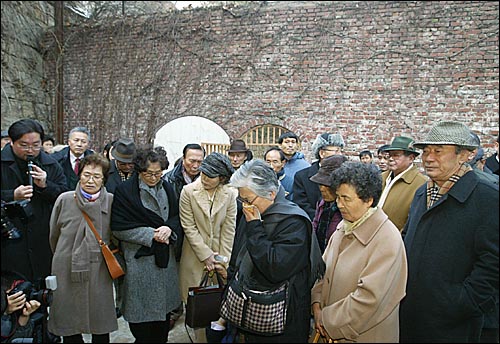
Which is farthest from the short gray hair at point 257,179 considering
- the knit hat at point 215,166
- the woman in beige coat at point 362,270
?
the knit hat at point 215,166

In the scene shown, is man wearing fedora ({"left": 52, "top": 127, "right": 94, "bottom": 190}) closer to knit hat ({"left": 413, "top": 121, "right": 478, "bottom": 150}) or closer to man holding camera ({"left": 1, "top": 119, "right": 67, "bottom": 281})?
man holding camera ({"left": 1, "top": 119, "right": 67, "bottom": 281})

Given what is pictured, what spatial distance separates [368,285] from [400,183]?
1.44m

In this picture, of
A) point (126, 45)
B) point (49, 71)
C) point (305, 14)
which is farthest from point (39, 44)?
point (305, 14)

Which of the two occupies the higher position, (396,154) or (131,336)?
(396,154)

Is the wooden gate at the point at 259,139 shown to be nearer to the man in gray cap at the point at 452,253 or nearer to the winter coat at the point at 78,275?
the winter coat at the point at 78,275

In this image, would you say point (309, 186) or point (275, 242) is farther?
point (309, 186)

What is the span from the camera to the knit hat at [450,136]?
2152 mm

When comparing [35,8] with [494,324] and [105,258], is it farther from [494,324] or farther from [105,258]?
[494,324]

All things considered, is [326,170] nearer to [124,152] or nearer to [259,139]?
[124,152]

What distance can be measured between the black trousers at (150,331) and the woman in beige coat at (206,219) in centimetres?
28

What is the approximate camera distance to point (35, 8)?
7.61 m

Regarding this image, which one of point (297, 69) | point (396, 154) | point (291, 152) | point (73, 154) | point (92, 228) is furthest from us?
point (297, 69)

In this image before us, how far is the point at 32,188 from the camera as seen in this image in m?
2.86

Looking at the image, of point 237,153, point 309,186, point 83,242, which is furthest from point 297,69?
point 83,242
